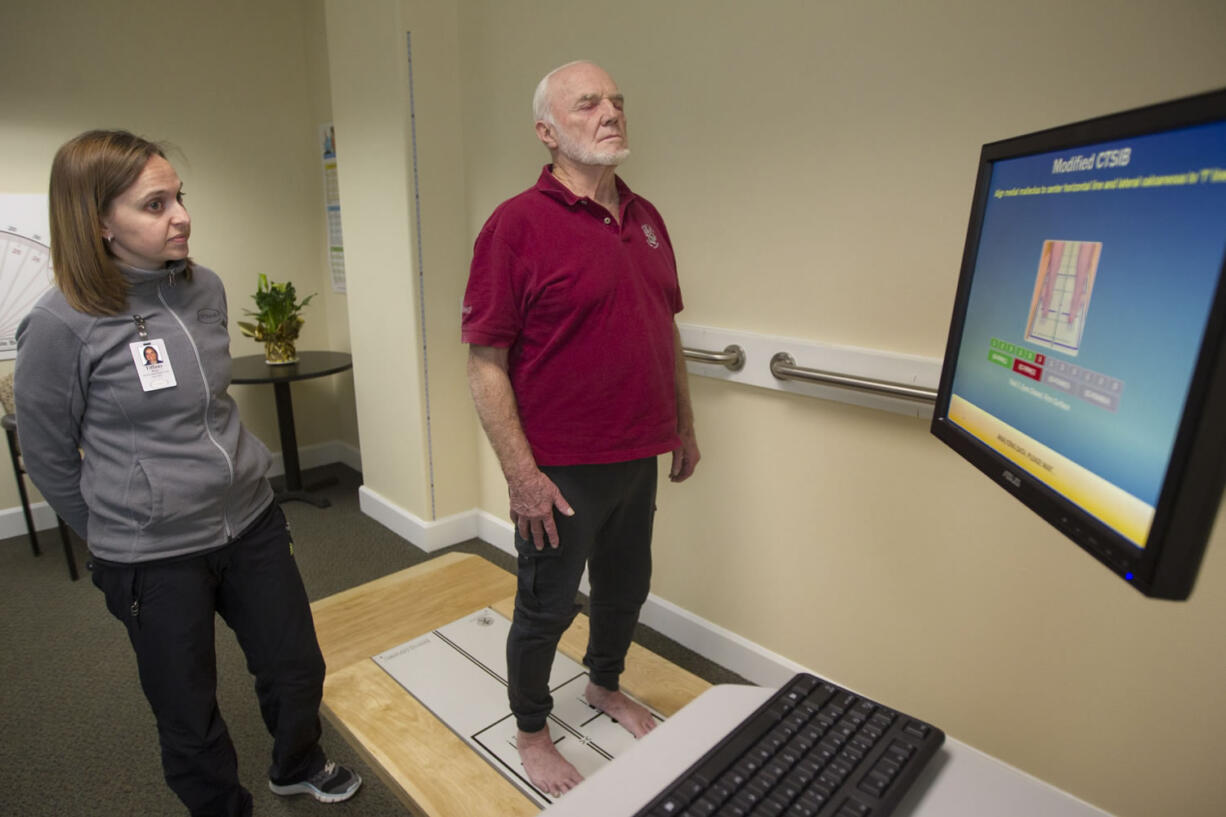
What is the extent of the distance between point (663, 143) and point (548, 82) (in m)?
0.65

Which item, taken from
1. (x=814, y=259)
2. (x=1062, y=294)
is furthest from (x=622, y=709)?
(x=1062, y=294)

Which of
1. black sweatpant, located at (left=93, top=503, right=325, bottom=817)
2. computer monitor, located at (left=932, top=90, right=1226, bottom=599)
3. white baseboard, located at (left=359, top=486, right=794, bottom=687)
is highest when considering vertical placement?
computer monitor, located at (left=932, top=90, right=1226, bottom=599)

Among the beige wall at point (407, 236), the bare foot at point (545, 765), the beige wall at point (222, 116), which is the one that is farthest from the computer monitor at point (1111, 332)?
the beige wall at point (222, 116)

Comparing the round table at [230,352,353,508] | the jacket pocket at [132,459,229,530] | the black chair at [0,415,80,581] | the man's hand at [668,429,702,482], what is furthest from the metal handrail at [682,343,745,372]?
the black chair at [0,415,80,581]

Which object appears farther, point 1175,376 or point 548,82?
point 548,82

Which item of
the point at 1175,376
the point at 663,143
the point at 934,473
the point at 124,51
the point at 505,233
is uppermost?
the point at 124,51

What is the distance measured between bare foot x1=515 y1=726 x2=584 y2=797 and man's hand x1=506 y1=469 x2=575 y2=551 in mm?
547

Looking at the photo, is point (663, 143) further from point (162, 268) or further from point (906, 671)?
point (906, 671)

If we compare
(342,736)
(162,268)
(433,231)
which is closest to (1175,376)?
(162,268)

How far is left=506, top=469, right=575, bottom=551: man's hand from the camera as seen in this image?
1368 millimetres

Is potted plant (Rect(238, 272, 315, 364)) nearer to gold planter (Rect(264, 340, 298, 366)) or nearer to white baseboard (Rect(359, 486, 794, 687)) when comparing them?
gold planter (Rect(264, 340, 298, 366))

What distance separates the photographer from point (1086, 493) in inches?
24.2

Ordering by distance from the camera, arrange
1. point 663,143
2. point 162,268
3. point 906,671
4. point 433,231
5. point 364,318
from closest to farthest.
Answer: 1. point 162,268
2. point 906,671
3. point 663,143
4. point 433,231
5. point 364,318

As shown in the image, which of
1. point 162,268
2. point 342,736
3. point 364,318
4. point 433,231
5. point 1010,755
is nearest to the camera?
point 162,268
